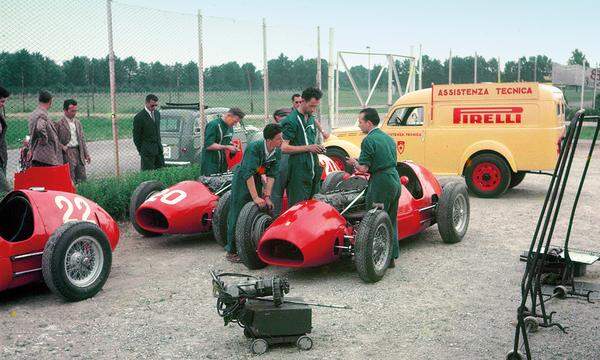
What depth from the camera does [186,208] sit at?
8320 mm

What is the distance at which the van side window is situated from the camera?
13289 mm

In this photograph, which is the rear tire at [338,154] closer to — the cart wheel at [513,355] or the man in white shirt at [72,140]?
the man in white shirt at [72,140]

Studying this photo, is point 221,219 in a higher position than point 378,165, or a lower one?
lower

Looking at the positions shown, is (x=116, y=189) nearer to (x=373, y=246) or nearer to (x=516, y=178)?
(x=373, y=246)

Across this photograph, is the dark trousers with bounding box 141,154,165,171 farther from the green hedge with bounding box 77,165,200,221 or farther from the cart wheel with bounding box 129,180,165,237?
the cart wheel with bounding box 129,180,165,237

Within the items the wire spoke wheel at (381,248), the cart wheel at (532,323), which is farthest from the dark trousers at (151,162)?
the cart wheel at (532,323)

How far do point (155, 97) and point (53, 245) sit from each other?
550cm

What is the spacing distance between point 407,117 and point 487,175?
1.97 meters

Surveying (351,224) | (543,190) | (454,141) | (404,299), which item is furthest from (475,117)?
(404,299)

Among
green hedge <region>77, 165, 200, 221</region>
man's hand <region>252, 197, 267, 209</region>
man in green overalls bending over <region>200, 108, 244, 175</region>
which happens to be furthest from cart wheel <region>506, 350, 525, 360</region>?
green hedge <region>77, 165, 200, 221</region>

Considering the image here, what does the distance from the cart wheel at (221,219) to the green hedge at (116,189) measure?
230 cm

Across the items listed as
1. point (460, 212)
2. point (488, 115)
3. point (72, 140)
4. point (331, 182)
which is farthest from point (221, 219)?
point (488, 115)

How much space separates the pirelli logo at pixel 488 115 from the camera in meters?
12.2

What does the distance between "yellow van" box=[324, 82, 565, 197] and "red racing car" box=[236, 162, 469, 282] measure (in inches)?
160
